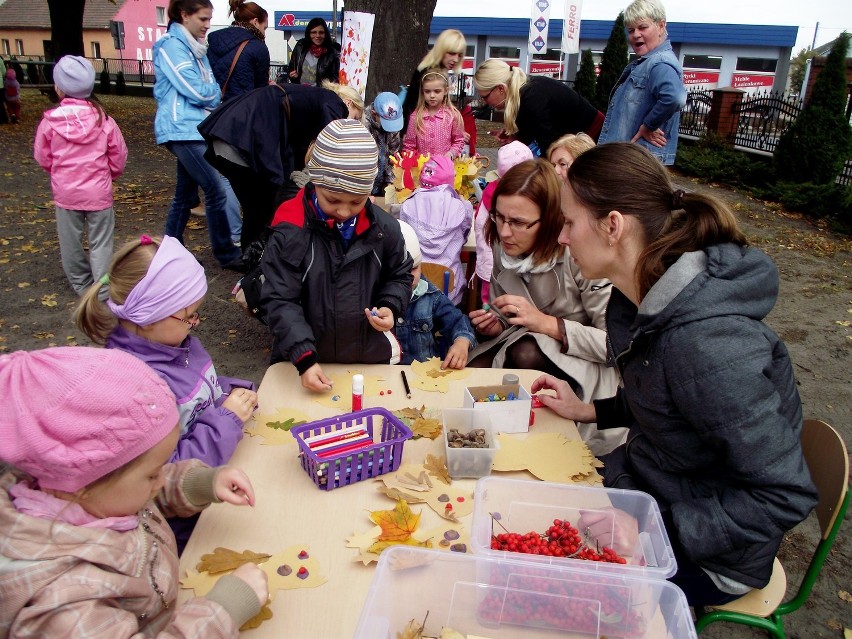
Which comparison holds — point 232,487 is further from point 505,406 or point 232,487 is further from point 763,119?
point 763,119

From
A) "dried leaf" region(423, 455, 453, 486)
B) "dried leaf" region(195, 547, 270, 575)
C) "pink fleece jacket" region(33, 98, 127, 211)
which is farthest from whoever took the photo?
"pink fleece jacket" region(33, 98, 127, 211)

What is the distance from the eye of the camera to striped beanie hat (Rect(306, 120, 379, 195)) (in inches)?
91.4

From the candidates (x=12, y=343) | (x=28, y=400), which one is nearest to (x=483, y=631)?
(x=28, y=400)

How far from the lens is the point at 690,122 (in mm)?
15922

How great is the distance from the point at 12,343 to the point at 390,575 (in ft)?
13.8

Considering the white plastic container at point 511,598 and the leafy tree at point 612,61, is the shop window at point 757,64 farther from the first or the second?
the white plastic container at point 511,598

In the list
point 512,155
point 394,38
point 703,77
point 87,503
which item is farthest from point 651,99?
point 703,77

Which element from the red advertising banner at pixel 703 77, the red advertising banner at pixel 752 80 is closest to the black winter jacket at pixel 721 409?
the red advertising banner at pixel 703 77

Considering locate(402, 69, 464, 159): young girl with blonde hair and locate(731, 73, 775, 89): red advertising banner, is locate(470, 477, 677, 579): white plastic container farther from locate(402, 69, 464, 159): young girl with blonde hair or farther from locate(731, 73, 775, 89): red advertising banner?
locate(731, 73, 775, 89): red advertising banner

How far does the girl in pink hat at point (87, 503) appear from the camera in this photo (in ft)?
3.38

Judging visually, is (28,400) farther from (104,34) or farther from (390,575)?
(104,34)

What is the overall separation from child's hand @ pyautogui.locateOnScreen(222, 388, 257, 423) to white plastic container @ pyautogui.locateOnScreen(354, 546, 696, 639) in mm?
761

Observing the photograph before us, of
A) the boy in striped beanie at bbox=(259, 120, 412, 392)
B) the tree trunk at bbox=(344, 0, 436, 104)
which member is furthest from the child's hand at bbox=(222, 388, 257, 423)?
the tree trunk at bbox=(344, 0, 436, 104)

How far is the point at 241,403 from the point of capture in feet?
6.24
